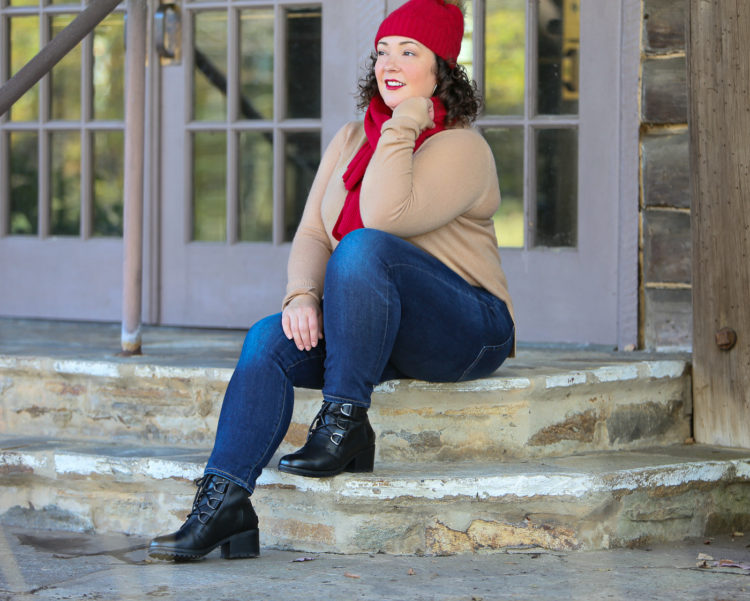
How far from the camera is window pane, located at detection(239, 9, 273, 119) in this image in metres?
3.88

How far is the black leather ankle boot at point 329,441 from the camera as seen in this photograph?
2.38 meters

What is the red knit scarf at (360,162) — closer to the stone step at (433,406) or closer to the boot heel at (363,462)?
the stone step at (433,406)

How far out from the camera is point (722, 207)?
2.93m

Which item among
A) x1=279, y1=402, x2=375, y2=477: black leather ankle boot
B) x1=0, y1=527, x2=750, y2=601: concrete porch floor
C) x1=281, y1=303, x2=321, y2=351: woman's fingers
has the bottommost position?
x1=0, y1=527, x2=750, y2=601: concrete porch floor

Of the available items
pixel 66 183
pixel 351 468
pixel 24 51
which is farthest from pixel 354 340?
pixel 24 51

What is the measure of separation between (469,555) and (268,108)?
1.92 m

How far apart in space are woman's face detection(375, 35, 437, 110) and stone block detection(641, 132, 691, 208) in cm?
100

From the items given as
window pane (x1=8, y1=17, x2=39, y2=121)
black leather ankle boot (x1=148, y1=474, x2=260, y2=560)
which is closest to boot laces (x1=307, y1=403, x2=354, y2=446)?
black leather ankle boot (x1=148, y1=474, x2=260, y2=560)

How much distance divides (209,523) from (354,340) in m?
0.47

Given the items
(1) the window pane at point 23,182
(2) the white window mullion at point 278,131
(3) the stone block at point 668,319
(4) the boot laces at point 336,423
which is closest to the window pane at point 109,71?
(1) the window pane at point 23,182

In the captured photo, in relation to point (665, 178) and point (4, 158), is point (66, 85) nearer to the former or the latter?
point (4, 158)

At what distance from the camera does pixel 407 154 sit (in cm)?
247

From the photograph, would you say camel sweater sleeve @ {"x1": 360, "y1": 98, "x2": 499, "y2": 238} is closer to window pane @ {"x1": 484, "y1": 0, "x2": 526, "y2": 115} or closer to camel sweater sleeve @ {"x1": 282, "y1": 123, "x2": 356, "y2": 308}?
camel sweater sleeve @ {"x1": 282, "y1": 123, "x2": 356, "y2": 308}

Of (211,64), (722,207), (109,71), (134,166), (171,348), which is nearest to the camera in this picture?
(722,207)
